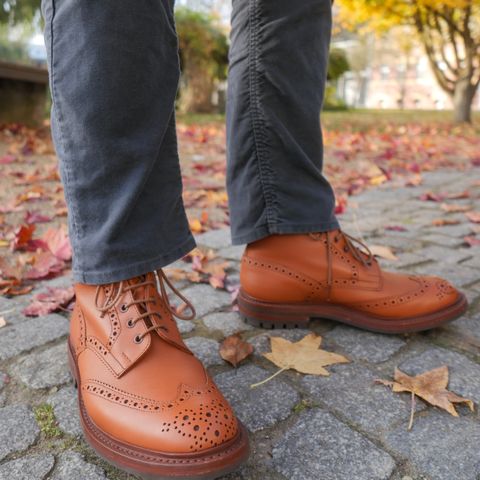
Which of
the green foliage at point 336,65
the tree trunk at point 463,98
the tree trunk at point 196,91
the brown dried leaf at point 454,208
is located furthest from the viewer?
the green foliage at point 336,65

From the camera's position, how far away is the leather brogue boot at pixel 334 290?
4.51 ft

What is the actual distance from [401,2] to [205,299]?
8.34m

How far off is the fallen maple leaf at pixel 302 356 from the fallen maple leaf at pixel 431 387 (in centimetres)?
13

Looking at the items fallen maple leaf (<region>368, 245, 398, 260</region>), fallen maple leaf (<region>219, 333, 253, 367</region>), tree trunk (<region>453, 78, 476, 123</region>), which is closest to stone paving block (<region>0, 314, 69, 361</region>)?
fallen maple leaf (<region>219, 333, 253, 367</region>)

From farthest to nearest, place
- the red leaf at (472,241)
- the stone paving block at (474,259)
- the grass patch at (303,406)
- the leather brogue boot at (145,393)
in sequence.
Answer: the red leaf at (472,241) < the stone paving block at (474,259) < the grass patch at (303,406) < the leather brogue boot at (145,393)

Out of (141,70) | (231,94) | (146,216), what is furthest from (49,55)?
(231,94)

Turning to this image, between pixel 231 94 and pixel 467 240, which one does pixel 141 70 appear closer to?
pixel 231 94

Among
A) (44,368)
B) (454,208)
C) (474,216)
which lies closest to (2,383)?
(44,368)

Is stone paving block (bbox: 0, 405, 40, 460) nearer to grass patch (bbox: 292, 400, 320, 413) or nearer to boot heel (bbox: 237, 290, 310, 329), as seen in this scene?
grass patch (bbox: 292, 400, 320, 413)

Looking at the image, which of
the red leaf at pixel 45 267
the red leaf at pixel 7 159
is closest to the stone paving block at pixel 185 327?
the red leaf at pixel 45 267

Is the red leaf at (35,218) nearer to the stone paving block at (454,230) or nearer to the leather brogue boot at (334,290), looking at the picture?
the leather brogue boot at (334,290)

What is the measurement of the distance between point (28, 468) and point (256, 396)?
0.46 metres

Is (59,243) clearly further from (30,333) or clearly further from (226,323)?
(226,323)

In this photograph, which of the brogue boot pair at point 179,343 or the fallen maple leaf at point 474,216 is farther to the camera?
the fallen maple leaf at point 474,216
